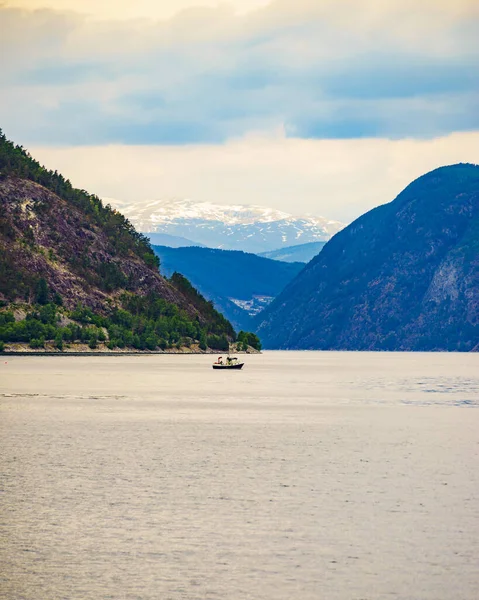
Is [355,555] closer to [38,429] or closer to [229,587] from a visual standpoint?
[229,587]

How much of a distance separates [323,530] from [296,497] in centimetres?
1097

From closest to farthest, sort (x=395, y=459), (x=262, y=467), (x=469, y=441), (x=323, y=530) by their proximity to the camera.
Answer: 1. (x=323, y=530)
2. (x=262, y=467)
3. (x=395, y=459)
4. (x=469, y=441)

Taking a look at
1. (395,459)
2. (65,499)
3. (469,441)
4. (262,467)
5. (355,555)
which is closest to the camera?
(355,555)

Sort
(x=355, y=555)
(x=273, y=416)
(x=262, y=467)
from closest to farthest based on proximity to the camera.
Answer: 1. (x=355, y=555)
2. (x=262, y=467)
3. (x=273, y=416)

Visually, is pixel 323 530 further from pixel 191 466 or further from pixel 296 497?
pixel 191 466

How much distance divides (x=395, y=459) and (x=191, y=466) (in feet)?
55.7

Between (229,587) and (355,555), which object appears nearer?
(229,587)

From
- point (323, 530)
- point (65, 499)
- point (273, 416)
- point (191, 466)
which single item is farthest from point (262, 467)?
point (273, 416)

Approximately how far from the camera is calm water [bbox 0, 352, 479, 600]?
47062 millimetres

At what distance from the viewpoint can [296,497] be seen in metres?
69.2

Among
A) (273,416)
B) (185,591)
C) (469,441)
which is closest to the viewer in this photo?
(185,591)

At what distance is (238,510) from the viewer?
64.3m

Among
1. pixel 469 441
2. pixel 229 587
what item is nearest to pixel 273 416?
pixel 469 441

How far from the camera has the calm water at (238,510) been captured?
47.1 metres
